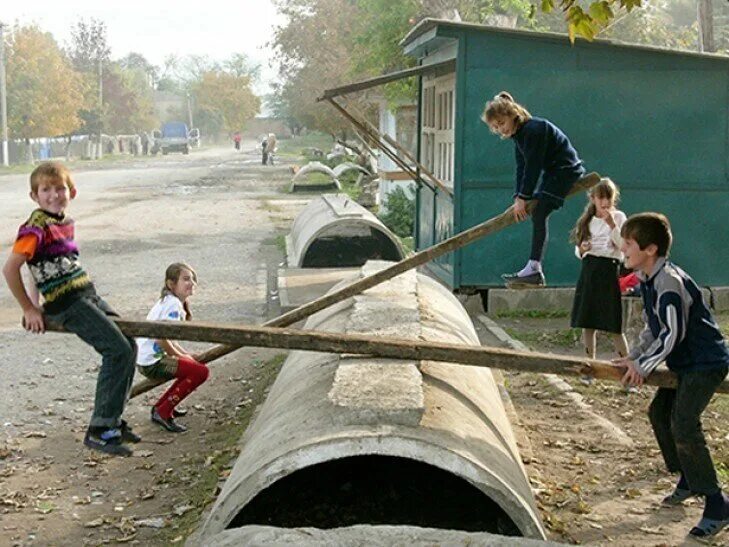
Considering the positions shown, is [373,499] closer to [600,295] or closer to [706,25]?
[600,295]

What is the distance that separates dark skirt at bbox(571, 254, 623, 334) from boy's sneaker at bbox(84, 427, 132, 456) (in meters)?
4.43

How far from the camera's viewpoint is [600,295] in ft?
31.2

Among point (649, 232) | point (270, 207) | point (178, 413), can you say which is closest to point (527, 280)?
point (649, 232)

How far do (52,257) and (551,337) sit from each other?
7.11 m

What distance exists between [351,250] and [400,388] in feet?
38.7

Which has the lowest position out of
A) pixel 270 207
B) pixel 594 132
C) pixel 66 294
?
pixel 270 207

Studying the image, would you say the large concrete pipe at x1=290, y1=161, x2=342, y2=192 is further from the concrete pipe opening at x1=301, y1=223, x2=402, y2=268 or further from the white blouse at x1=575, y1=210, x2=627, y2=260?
the white blouse at x1=575, y1=210, x2=627, y2=260

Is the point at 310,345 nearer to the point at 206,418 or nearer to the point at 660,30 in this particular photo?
the point at 206,418

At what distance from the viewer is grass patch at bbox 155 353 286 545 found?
269 inches

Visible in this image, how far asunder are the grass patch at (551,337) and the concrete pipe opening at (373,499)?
19.2 ft

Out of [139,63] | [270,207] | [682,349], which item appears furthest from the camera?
[139,63]

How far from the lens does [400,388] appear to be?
5609mm

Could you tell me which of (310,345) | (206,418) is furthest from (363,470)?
(206,418)

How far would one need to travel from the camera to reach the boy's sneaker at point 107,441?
6.62m
